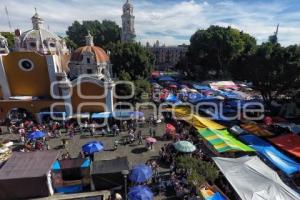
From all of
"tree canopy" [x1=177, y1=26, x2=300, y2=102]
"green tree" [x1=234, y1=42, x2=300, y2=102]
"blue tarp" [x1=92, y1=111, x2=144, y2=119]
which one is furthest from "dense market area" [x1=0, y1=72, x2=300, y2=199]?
"tree canopy" [x1=177, y1=26, x2=300, y2=102]

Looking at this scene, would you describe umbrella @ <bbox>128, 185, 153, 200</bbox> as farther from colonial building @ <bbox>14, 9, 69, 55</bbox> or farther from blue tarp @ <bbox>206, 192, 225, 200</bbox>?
colonial building @ <bbox>14, 9, 69, 55</bbox>

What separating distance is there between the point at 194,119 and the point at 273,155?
25.7ft

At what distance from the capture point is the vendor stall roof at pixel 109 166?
13.3 meters

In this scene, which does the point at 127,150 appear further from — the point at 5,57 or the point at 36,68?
the point at 5,57

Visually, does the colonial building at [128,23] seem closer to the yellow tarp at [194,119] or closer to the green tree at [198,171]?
the yellow tarp at [194,119]

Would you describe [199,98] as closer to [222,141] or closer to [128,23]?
[222,141]

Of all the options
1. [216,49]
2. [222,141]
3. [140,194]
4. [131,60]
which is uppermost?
[216,49]

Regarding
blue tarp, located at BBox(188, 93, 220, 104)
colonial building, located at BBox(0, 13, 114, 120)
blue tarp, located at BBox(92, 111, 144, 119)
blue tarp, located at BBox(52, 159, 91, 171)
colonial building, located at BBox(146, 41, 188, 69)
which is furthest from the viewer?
colonial building, located at BBox(146, 41, 188, 69)

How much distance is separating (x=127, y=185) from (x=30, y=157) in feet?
20.0

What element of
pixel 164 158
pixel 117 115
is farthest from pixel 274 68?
pixel 117 115

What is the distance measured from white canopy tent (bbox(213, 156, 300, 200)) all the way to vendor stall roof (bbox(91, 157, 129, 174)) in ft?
18.2

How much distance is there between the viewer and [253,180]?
11883 millimetres

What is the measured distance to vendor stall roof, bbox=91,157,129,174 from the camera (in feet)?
43.6

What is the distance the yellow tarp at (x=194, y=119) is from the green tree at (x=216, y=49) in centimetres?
2613
